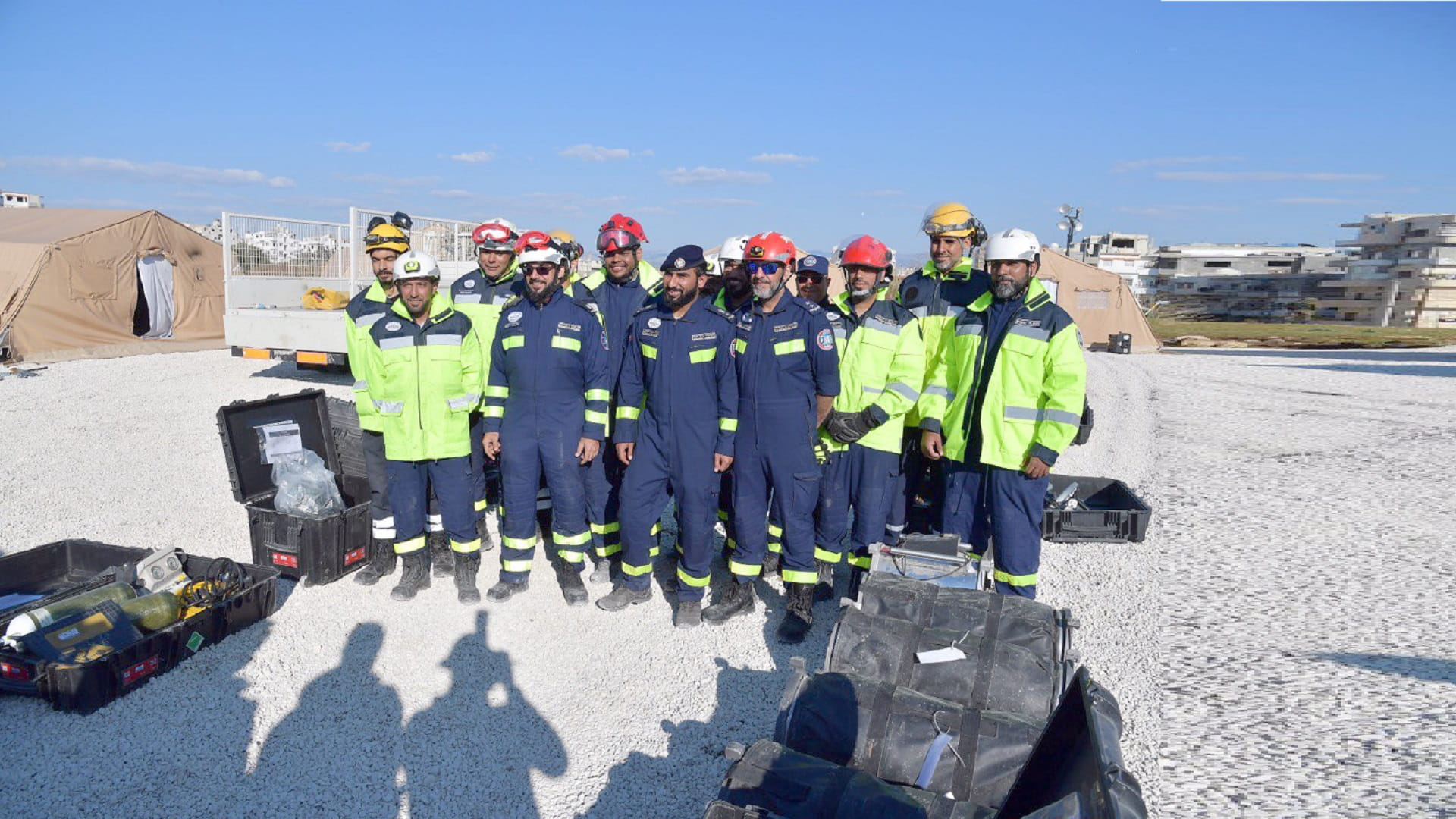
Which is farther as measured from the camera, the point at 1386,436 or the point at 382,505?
the point at 1386,436

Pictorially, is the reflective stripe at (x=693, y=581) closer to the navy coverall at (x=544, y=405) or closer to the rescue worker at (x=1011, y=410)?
the navy coverall at (x=544, y=405)

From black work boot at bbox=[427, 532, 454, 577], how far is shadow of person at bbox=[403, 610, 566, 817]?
4.13 ft

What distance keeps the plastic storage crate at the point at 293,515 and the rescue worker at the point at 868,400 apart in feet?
9.47

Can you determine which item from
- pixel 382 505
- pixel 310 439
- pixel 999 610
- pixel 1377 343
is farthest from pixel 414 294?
pixel 1377 343

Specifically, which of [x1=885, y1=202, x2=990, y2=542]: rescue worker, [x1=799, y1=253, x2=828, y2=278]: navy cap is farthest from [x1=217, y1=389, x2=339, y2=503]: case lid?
[x1=885, y1=202, x2=990, y2=542]: rescue worker

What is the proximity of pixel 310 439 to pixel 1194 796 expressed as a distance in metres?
5.53

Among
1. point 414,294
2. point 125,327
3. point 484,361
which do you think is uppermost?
point 414,294

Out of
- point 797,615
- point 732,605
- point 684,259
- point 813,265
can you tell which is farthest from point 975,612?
point 684,259

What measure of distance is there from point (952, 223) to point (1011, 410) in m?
1.37

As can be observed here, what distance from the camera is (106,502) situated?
6.42 m

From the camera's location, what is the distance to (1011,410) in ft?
13.9

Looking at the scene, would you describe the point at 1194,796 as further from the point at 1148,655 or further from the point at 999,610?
the point at 1148,655

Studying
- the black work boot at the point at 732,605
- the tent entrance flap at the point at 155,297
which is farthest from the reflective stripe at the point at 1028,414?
the tent entrance flap at the point at 155,297

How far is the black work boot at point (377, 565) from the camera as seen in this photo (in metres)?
5.05
